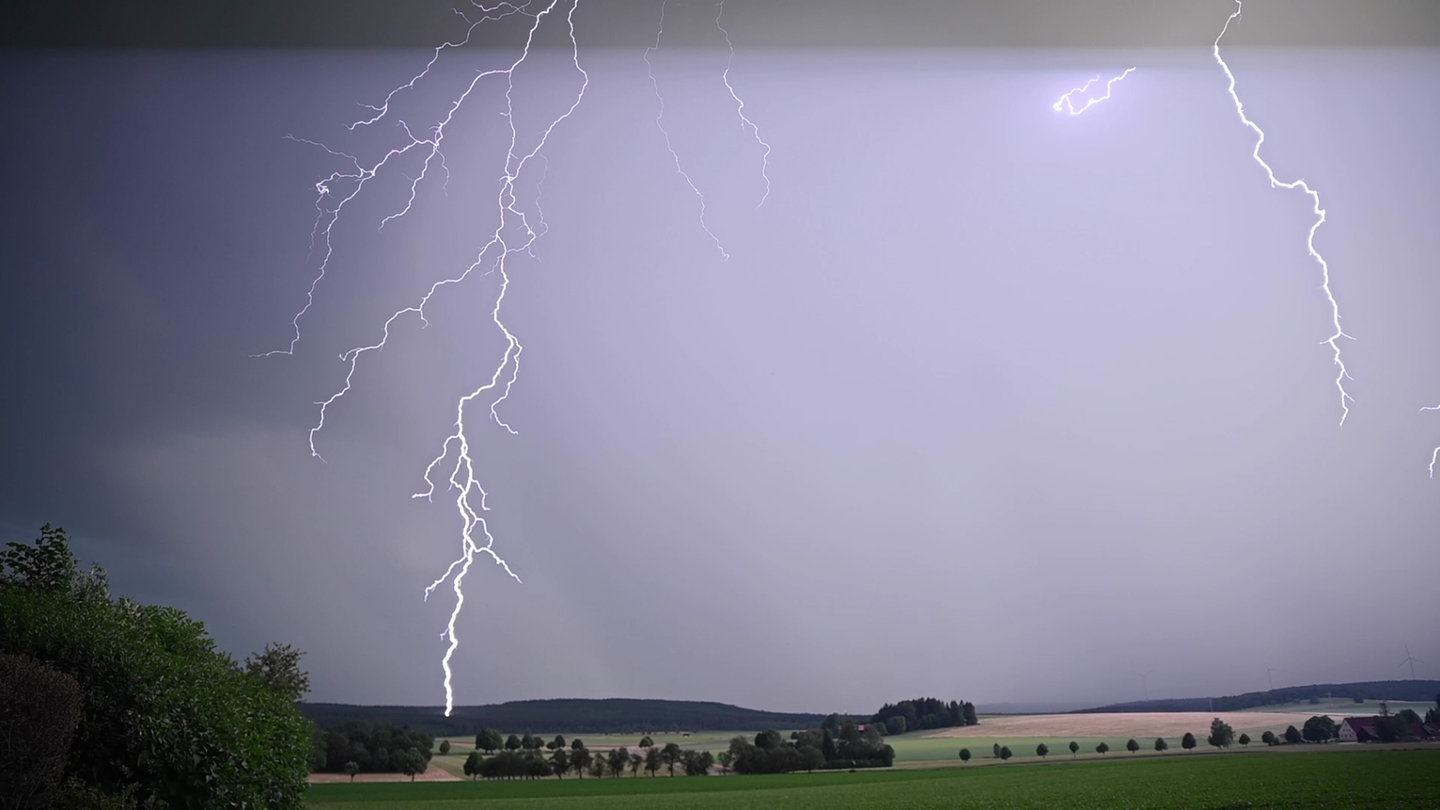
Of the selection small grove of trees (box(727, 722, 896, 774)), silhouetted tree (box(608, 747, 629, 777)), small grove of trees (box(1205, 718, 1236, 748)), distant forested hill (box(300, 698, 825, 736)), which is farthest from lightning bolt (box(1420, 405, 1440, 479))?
silhouetted tree (box(608, 747, 629, 777))

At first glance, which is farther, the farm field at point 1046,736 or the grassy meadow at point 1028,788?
the farm field at point 1046,736

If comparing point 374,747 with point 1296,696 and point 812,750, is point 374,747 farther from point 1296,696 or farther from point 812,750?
point 1296,696

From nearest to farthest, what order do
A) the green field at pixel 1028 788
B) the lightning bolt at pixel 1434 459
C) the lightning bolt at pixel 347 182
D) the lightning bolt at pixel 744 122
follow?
the green field at pixel 1028 788
the lightning bolt at pixel 1434 459
the lightning bolt at pixel 744 122
the lightning bolt at pixel 347 182

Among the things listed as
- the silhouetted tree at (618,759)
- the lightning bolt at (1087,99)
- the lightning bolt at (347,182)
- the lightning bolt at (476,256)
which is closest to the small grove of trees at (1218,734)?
the silhouetted tree at (618,759)

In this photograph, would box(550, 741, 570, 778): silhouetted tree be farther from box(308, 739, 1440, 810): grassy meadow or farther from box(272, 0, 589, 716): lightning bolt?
box(272, 0, 589, 716): lightning bolt

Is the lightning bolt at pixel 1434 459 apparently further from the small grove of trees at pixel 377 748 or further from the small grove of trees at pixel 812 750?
the small grove of trees at pixel 377 748

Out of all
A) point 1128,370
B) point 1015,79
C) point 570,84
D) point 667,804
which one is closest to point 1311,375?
point 1128,370
